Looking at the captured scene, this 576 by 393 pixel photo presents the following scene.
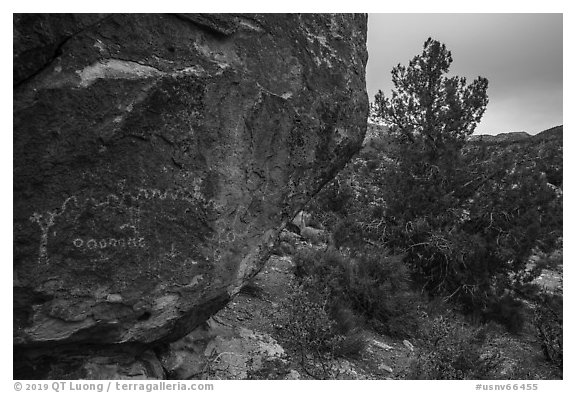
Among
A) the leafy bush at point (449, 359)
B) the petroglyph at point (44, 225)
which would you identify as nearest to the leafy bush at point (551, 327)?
the leafy bush at point (449, 359)

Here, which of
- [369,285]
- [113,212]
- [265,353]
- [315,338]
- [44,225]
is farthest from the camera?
[369,285]

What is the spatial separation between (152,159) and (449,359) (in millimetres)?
4369

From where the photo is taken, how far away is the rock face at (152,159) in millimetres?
3105

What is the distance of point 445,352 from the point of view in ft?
17.5

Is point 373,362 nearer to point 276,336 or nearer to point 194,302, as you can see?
point 276,336

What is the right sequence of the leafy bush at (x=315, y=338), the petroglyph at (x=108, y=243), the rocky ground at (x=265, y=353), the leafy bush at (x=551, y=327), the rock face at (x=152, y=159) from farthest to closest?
the leafy bush at (x=551, y=327) < the leafy bush at (x=315, y=338) < the rocky ground at (x=265, y=353) < the petroglyph at (x=108, y=243) < the rock face at (x=152, y=159)

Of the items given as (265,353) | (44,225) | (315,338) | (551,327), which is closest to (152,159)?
(44,225)

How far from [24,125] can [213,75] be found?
4.95ft

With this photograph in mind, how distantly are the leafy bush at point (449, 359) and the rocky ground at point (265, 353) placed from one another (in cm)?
23

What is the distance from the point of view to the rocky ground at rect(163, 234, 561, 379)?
4418 mm

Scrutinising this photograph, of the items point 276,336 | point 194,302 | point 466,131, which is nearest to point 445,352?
point 276,336

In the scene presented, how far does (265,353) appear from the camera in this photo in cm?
486

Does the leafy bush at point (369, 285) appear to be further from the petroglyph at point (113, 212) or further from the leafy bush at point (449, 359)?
the petroglyph at point (113, 212)

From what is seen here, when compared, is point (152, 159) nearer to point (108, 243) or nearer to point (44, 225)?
point (108, 243)
